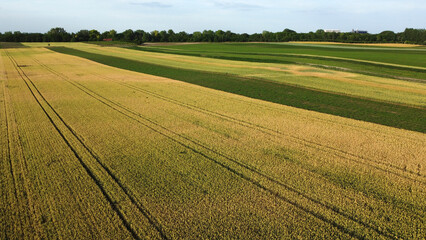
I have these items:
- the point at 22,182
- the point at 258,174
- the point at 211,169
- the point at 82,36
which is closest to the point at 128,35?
the point at 82,36

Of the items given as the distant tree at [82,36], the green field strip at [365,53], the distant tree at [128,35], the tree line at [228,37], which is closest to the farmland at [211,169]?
the green field strip at [365,53]

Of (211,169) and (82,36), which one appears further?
(82,36)

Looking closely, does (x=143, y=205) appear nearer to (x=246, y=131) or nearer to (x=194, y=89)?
(x=246, y=131)

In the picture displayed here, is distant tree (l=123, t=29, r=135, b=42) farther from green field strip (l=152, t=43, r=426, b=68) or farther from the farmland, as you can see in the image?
the farmland

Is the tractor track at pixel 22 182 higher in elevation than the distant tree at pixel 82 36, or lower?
lower

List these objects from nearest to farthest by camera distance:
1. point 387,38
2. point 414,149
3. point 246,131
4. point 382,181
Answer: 1. point 382,181
2. point 414,149
3. point 246,131
4. point 387,38

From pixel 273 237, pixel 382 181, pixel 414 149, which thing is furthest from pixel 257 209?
pixel 414 149

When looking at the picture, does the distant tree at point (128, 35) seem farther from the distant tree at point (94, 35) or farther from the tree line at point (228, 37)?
the distant tree at point (94, 35)

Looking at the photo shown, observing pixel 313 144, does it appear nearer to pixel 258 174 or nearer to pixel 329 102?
pixel 258 174
